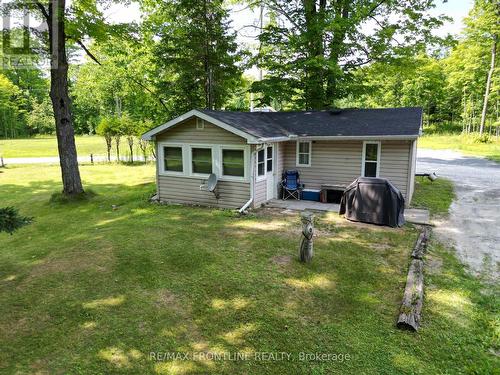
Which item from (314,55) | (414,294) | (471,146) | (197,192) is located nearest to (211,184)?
(197,192)

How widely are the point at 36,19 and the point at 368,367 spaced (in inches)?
567

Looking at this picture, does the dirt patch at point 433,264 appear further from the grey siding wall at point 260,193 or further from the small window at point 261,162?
the small window at point 261,162

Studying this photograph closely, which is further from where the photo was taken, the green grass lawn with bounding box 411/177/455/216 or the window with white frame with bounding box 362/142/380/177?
the window with white frame with bounding box 362/142/380/177

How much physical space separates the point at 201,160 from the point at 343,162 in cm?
499

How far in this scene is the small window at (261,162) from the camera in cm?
1101

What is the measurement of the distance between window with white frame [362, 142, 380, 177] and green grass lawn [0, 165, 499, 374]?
2.97 m

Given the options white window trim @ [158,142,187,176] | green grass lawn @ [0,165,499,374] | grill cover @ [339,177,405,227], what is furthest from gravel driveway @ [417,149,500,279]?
white window trim @ [158,142,187,176]

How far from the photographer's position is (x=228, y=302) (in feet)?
17.4

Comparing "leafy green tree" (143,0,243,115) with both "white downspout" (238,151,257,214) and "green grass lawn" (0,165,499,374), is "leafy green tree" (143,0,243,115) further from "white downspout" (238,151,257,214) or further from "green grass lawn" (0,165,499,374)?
Answer: "green grass lawn" (0,165,499,374)

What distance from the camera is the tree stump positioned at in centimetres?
653

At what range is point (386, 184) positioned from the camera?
898 cm

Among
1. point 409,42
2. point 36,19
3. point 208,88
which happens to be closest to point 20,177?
point 36,19

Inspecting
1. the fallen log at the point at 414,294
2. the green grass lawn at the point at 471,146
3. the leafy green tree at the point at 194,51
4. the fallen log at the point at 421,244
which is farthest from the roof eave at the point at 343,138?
the green grass lawn at the point at 471,146

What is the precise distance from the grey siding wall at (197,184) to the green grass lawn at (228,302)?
2006 mm
